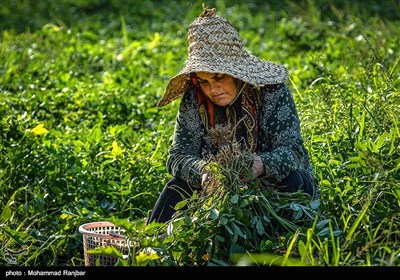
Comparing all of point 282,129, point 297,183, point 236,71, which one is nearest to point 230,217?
point 297,183

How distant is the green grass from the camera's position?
4613 millimetres

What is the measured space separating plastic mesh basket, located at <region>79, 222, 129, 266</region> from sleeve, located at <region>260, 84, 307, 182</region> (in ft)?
2.49

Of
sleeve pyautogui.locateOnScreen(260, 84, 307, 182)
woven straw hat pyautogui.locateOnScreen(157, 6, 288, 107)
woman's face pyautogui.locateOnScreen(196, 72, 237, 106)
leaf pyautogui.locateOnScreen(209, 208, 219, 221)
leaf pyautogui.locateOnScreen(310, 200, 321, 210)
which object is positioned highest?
woven straw hat pyautogui.locateOnScreen(157, 6, 288, 107)

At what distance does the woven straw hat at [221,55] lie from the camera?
16.8ft

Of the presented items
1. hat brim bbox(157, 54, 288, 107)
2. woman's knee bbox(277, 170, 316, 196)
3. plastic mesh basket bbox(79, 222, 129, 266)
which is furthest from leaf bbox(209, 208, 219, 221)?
hat brim bbox(157, 54, 288, 107)

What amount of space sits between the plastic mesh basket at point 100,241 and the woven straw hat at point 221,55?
0.81m

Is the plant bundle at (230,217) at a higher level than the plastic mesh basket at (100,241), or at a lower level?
higher

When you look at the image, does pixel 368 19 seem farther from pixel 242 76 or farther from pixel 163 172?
pixel 242 76

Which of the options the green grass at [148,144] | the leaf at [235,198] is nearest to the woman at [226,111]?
the green grass at [148,144]

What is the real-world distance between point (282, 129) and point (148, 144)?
1.28 meters

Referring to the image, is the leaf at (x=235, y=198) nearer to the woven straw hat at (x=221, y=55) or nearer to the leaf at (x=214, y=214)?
the leaf at (x=214, y=214)

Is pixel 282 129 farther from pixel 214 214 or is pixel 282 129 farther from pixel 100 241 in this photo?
pixel 100 241

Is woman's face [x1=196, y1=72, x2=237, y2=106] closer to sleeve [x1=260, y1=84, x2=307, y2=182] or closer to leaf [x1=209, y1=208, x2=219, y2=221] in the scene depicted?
sleeve [x1=260, y1=84, x2=307, y2=182]
